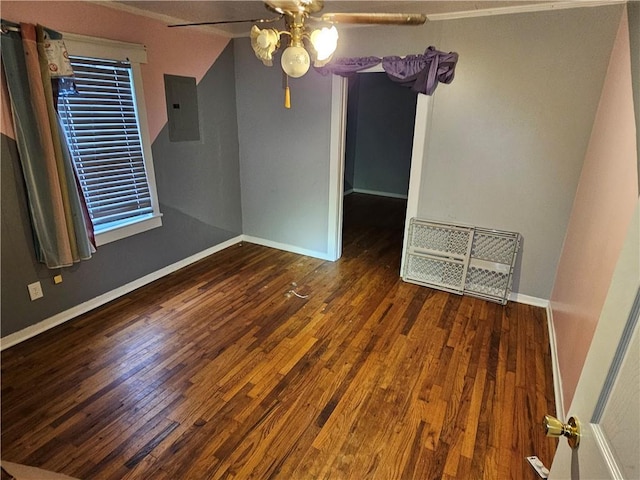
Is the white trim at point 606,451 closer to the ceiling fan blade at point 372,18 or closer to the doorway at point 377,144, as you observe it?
the ceiling fan blade at point 372,18

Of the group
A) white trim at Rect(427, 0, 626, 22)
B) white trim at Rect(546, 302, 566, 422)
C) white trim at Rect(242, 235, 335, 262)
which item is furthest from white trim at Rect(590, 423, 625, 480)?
white trim at Rect(242, 235, 335, 262)

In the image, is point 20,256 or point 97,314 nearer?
point 20,256

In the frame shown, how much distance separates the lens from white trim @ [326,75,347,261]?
133 inches

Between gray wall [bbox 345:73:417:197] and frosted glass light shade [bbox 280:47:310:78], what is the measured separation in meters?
4.93

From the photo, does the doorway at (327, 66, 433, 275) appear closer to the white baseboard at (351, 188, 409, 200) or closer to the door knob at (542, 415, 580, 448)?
the door knob at (542, 415, 580, 448)

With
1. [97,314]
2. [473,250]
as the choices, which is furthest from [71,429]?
[473,250]

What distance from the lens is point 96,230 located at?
2836 mm

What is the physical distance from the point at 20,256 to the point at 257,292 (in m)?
1.71

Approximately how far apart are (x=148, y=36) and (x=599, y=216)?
11.2 feet

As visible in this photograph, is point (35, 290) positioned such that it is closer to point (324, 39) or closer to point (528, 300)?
point (324, 39)

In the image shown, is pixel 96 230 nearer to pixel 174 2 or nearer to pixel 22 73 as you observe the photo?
pixel 22 73

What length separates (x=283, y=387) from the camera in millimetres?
2123

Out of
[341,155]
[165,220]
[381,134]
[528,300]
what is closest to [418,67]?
[341,155]

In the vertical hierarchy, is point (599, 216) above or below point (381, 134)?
below
